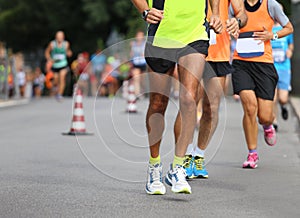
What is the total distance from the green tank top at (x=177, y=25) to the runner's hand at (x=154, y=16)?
3.7 inches

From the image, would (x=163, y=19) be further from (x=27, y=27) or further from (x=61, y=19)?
(x=27, y=27)

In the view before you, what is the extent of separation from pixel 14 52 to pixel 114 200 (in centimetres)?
5136

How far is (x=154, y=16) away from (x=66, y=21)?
4355cm

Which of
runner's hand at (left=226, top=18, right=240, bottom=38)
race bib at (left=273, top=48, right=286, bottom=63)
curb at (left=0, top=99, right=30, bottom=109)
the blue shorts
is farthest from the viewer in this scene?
curb at (left=0, top=99, right=30, bottom=109)

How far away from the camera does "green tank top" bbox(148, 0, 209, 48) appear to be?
21.7 feet

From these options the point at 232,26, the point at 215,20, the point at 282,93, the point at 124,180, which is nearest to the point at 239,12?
the point at 232,26

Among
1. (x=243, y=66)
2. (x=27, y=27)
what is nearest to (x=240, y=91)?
(x=243, y=66)

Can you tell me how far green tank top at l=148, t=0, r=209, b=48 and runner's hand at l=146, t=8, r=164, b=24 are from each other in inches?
3.7

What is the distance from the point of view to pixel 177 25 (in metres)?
6.64

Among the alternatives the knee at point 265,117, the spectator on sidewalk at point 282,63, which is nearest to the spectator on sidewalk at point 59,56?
the spectator on sidewalk at point 282,63

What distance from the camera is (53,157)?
31.2ft

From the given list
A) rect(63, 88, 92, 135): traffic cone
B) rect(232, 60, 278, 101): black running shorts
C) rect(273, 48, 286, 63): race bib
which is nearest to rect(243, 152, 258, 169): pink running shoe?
rect(232, 60, 278, 101): black running shorts

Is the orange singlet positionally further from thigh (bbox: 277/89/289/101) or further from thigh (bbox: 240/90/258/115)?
A: thigh (bbox: 277/89/289/101)

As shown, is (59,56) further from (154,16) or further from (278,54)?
(154,16)
